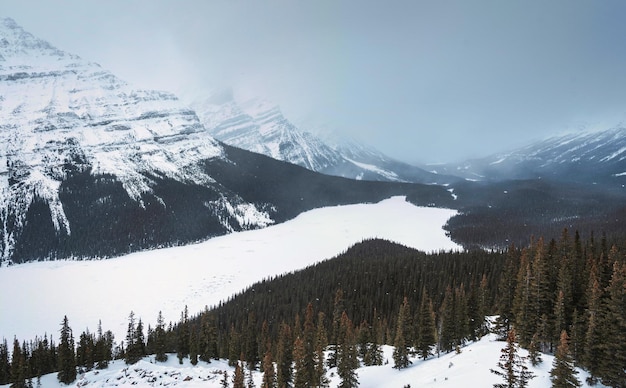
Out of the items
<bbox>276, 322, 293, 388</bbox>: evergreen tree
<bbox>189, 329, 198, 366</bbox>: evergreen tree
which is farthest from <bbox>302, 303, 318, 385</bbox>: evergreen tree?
<bbox>189, 329, 198, 366</bbox>: evergreen tree

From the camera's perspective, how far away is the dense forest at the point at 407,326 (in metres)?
40.8

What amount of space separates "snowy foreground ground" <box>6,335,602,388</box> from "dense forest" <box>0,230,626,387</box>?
6.64 ft

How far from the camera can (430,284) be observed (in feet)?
392

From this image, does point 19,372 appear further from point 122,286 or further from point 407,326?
point 122,286

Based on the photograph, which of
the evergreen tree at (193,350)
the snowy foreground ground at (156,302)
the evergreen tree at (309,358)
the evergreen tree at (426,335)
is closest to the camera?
the snowy foreground ground at (156,302)

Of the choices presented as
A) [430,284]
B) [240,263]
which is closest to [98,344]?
[430,284]

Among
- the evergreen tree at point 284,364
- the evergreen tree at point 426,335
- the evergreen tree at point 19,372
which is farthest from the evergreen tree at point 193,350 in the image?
the evergreen tree at point 426,335

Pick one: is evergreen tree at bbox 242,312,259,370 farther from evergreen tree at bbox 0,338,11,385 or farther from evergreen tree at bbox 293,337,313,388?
evergreen tree at bbox 0,338,11,385

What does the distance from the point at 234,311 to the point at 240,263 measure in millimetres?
66447

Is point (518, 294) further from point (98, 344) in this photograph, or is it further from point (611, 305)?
point (98, 344)

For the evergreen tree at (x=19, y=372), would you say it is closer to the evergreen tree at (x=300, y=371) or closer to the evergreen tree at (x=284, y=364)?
the evergreen tree at (x=284, y=364)

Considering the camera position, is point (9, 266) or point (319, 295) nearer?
point (319, 295)

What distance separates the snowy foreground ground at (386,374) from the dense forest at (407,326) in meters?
2.02

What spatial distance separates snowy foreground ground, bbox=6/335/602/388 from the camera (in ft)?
125
